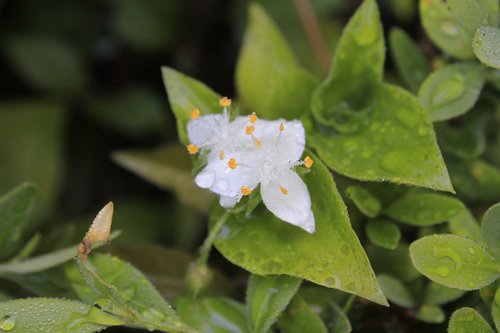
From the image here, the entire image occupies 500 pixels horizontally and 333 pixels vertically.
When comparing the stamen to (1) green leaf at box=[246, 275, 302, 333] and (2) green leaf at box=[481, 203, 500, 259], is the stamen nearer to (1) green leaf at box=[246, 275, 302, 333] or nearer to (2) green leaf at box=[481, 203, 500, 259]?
(1) green leaf at box=[246, 275, 302, 333]

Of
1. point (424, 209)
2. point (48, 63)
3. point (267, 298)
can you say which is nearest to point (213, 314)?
point (267, 298)

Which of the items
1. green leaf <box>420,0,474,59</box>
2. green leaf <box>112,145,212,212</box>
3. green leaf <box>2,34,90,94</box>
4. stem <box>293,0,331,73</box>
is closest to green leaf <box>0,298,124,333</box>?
green leaf <box>112,145,212,212</box>

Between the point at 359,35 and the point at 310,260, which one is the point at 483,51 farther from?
the point at 310,260

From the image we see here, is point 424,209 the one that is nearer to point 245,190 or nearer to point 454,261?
point 454,261

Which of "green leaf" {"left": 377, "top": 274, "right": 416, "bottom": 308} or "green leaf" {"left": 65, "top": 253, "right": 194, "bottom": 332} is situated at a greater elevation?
"green leaf" {"left": 65, "top": 253, "right": 194, "bottom": 332}

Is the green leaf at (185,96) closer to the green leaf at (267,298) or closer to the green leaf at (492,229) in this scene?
the green leaf at (267,298)

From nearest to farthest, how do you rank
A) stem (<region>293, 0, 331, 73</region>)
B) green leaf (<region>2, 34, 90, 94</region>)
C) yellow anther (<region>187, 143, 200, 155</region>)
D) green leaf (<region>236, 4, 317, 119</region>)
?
1. yellow anther (<region>187, 143, 200, 155</region>)
2. green leaf (<region>236, 4, 317, 119</region>)
3. stem (<region>293, 0, 331, 73</region>)
4. green leaf (<region>2, 34, 90, 94</region>)

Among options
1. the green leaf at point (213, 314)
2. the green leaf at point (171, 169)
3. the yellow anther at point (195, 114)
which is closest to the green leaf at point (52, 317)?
the green leaf at point (213, 314)

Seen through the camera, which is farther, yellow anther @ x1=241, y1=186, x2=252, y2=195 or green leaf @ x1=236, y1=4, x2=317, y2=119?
green leaf @ x1=236, y1=4, x2=317, y2=119
